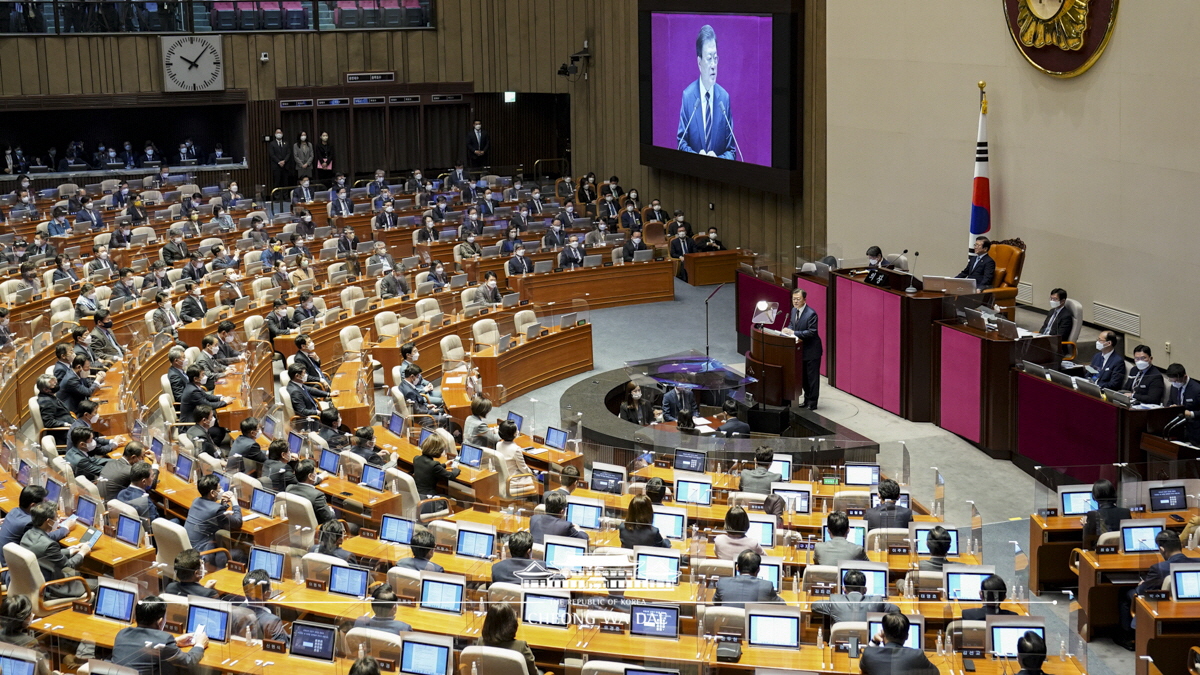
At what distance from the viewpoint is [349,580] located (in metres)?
8.36

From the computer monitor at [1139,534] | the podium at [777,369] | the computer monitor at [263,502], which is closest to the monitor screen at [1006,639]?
the computer monitor at [1139,534]

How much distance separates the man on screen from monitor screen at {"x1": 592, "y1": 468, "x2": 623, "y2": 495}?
12271 millimetres

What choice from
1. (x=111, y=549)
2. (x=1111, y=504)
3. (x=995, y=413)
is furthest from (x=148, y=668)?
(x=995, y=413)

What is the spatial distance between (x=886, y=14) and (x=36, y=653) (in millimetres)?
15604

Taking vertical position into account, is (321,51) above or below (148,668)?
above

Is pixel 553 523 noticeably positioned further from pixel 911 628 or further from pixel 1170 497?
pixel 1170 497

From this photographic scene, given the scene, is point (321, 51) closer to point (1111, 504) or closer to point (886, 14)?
point (886, 14)

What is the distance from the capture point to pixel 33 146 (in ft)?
91.6

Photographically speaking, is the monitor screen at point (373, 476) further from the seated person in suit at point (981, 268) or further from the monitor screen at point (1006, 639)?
the seated person in suit at point (981, 268)

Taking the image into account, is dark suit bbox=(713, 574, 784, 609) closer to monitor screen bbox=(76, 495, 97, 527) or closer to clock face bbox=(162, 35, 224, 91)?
monitor screen bbox=(76, 495, 97, 527)

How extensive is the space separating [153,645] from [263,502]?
10.3ft

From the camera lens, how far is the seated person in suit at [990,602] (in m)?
7.52

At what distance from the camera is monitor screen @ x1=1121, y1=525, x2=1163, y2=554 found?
9.49 m

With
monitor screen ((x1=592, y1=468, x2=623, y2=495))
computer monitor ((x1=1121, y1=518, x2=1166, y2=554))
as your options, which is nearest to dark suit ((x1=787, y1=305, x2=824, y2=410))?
monitor screen ((x1=592, y1=468, x2=623, y2=495))
